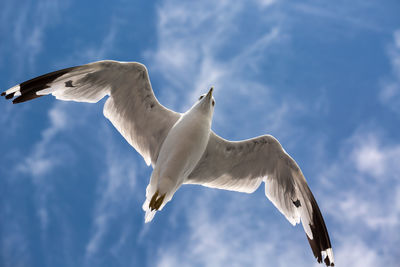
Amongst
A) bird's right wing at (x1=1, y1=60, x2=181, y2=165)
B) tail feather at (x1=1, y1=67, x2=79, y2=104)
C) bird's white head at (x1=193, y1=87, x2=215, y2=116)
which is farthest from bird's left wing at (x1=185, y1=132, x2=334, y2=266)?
tail feather at (x1=1, y1=67, x2=79, y2=104)

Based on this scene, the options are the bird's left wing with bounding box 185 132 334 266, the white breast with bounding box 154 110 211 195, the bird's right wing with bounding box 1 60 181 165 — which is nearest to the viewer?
the white breast with bounding box 154 110 211 195

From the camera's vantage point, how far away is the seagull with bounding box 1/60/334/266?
19.7ft

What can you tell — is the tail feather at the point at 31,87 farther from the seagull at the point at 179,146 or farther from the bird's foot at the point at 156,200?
the bird's foot at the point at 156,200

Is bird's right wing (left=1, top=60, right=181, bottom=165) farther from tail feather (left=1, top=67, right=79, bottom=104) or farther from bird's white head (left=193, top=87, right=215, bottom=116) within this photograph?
bird's white head (left=193, top=87, right=215, bottom=116)

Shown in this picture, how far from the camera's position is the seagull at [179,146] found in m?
6.02

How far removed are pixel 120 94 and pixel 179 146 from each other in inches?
48.6

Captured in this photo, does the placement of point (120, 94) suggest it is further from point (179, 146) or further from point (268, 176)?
point (268, 176)

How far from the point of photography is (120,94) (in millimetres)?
6363

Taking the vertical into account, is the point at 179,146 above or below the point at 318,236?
above

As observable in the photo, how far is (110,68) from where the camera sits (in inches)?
242

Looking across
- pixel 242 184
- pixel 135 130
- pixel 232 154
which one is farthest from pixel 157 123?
pixel 242 184

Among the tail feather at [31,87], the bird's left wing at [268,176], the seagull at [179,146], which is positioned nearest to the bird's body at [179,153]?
the seagull at [179,146]

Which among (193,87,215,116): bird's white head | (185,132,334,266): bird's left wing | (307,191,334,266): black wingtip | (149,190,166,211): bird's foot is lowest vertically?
(149,190,166,211): bird's foot

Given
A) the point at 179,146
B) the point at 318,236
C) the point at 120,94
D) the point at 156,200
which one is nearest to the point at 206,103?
the point at 179,146
